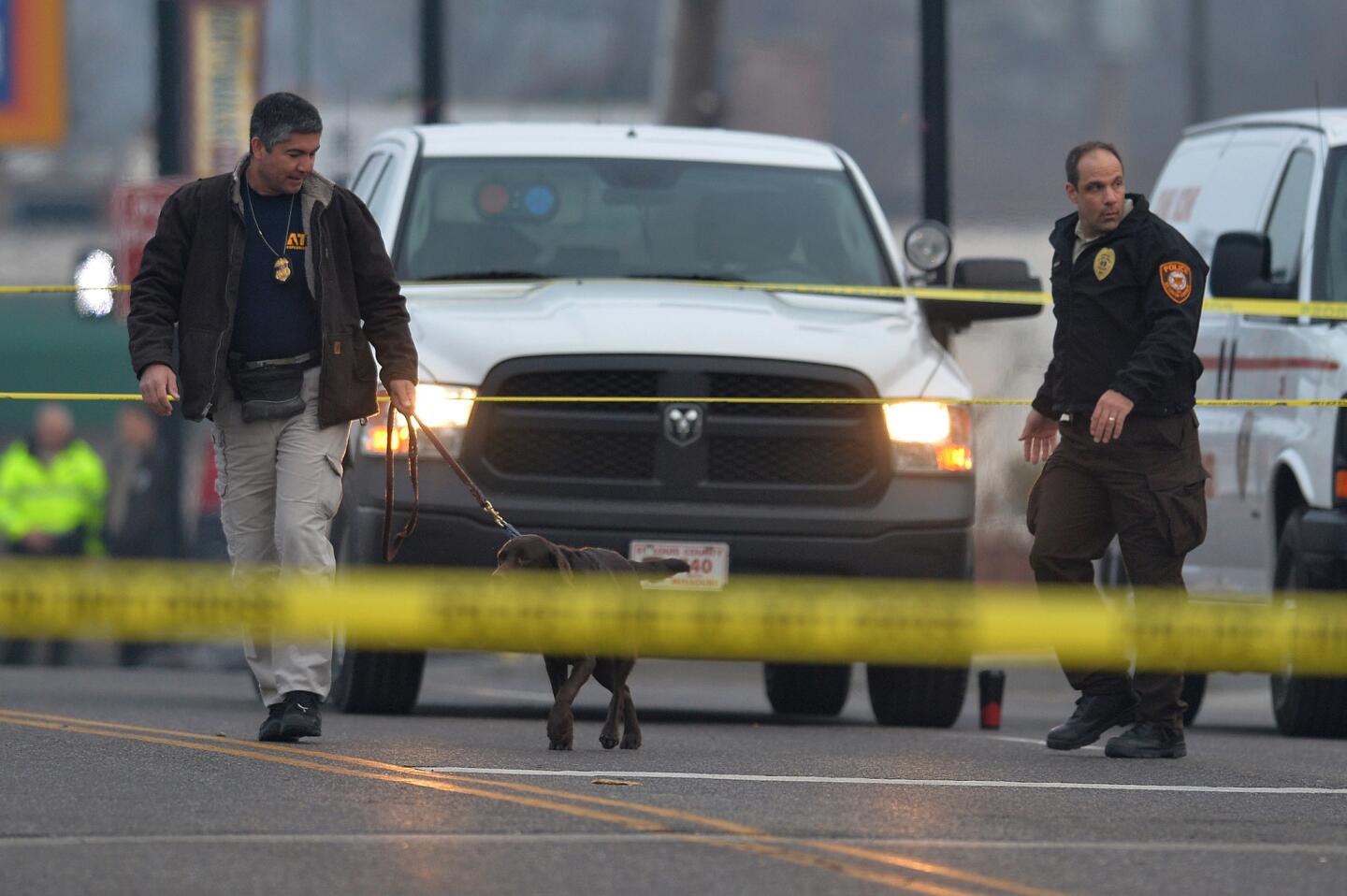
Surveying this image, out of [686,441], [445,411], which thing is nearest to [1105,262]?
[686,441]

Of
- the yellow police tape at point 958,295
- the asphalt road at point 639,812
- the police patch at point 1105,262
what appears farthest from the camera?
the yellow police tape at point 958,295

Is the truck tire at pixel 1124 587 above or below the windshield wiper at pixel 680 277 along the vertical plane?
below

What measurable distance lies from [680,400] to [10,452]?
10.4m

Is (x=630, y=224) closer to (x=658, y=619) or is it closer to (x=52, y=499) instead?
(x=658, y=619)

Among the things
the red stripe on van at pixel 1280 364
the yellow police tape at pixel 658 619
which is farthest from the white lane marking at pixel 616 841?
the red stripe on van at pixel 1280 364

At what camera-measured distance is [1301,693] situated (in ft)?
37.4

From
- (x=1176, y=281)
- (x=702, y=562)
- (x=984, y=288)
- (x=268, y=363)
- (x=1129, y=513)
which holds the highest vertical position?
(x=1176, y=281)

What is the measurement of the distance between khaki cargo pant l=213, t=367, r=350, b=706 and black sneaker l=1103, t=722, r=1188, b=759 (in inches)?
91.9

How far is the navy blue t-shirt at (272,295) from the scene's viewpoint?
9031mm

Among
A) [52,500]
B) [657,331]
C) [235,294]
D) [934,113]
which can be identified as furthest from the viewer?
[52,500]

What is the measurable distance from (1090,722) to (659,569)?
1377 mm

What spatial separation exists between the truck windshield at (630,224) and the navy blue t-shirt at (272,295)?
213 cm

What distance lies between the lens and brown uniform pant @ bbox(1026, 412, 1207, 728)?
30.3ft

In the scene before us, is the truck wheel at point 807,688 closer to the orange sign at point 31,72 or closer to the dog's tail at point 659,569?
the dog's tail at point 659,569
